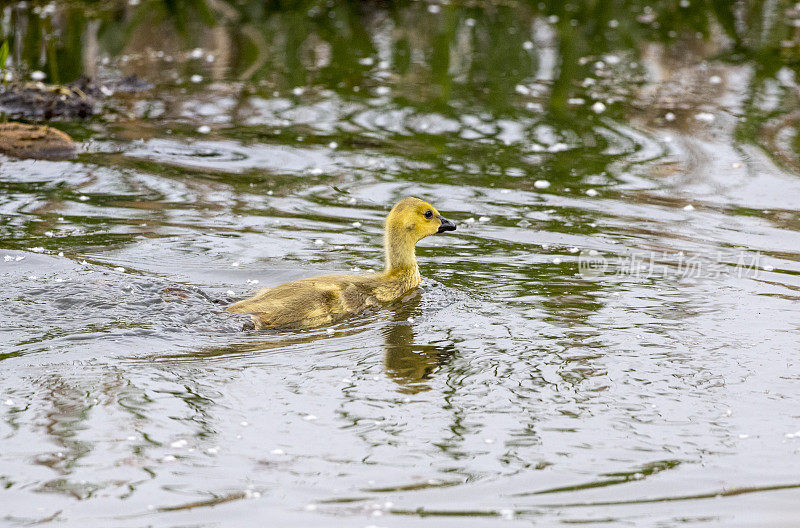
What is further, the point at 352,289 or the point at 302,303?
the point at 352,289

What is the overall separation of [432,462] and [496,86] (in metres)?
10.2

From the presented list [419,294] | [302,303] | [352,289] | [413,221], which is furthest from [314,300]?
[413,221]

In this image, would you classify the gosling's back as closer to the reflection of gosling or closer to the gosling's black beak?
the reflection of gosling

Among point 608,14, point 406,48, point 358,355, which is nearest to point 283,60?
point 406,48

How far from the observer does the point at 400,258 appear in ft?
28.8

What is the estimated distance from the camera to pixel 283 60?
16984mm

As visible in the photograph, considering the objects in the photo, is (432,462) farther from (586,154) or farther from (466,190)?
(586,154)

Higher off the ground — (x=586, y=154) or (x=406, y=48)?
(x=406, y=48)

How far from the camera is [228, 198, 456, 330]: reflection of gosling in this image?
25.5 feet

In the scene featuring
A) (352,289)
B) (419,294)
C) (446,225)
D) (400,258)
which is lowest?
(419,294)

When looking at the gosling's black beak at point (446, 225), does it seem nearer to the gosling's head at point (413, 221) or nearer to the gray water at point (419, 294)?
the gosling's head at point (413, 221)

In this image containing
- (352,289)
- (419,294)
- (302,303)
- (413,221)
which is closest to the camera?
(302,303)

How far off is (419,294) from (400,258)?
1.09ft

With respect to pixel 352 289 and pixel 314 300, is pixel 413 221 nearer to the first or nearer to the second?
pixel 352 289
